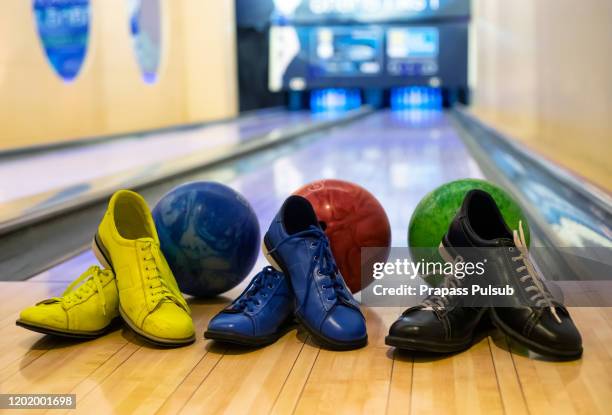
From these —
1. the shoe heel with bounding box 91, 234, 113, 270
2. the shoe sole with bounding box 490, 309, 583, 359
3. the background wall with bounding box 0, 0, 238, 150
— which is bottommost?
the shoe sole with bounding box 490, 309, 583, 359

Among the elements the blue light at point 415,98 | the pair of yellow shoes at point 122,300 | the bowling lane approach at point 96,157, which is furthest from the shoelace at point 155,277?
the blue light at point 415,98

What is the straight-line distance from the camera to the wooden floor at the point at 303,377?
3.74ft

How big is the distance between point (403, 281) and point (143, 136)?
19.3 feet

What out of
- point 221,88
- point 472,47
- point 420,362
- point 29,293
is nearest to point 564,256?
point 420,362

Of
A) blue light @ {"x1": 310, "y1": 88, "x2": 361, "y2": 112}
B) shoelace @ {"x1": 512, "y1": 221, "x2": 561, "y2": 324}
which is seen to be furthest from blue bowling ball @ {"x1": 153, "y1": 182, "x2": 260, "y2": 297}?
blue light @ {"x1": 310, "y1": 88, "x2": 361, "y2": 112}

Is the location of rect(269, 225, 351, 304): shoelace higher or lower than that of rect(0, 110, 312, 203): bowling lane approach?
higher

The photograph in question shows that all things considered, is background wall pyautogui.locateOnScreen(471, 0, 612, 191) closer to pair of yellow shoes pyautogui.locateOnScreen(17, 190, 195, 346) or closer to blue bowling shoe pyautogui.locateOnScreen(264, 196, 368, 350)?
blue bowling shoe pyautogui.locateOnScreen(264, 196, 368, 350)

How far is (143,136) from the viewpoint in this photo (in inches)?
291

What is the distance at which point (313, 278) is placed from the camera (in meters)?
1.44

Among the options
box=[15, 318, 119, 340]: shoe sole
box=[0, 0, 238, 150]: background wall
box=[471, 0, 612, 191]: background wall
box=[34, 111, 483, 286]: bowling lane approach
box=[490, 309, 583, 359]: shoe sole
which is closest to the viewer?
box=[490, 309, 583, 359]: shoe sole

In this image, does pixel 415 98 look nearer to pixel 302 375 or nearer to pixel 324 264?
pixel 324 264

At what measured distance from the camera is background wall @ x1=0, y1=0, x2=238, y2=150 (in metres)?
5.54

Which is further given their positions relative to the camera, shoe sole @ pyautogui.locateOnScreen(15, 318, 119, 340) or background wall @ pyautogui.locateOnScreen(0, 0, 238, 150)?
background wall @ pyautogui.locateOnScreen(0, 0, 238, 150)

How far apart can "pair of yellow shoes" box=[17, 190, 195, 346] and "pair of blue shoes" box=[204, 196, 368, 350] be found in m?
0.09
